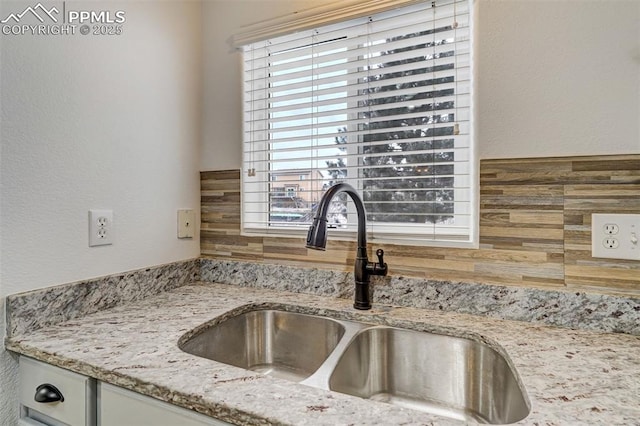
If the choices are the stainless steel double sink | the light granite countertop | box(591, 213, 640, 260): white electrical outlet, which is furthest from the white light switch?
box(591, 213, 640, 260): white electrical outlet

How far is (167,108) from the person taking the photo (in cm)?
133

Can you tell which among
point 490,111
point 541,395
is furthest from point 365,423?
point 490,111

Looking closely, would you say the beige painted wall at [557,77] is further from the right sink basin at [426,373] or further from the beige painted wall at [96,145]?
the beige painted wall at [96,145]

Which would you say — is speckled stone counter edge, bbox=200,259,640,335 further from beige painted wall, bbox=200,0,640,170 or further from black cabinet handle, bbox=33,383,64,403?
black cabinet handle, bbox=33,383,64,403

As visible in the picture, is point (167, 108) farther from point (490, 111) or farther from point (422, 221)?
point (490, 111)

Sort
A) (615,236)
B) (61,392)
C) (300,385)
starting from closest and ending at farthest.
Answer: (300,385) → (61,392) → (615,236)

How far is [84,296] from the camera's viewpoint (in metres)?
1.03

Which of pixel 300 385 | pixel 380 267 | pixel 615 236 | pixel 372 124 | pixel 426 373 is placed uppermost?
pixel 372 124

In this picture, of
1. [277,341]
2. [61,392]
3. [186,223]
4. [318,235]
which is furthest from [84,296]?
[318,235]

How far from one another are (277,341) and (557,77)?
3.92ft

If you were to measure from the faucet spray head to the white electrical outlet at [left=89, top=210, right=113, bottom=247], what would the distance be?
69 cm

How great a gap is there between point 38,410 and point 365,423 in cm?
85

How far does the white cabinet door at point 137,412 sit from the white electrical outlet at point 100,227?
1.63ft

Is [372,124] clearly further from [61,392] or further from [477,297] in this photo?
[61,392]
